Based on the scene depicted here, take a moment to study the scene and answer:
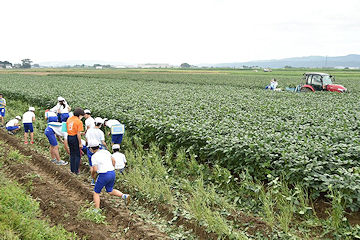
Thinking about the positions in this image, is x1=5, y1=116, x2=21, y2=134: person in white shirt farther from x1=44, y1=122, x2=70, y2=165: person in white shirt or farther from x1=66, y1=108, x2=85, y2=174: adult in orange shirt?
x1=66, y1=108, x2=85, y2=174: adult in orange shirt

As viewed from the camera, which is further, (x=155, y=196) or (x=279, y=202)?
(x=155, y=196)

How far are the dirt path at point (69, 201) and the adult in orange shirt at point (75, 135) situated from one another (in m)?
0.37

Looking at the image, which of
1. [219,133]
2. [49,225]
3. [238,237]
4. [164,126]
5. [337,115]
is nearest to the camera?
[238,237]

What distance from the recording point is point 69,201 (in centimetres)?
676

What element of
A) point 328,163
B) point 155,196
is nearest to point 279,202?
point 328,163

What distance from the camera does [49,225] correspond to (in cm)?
566

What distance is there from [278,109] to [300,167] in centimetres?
778

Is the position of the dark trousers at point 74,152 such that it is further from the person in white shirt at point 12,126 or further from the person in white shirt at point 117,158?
the person in white shirt at point 12,126

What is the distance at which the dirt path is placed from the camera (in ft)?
18.3

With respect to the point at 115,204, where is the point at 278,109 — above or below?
above

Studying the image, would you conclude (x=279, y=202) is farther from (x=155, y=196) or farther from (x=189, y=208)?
(x=155, y=196)

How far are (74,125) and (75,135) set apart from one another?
336mm

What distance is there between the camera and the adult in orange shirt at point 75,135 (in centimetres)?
848

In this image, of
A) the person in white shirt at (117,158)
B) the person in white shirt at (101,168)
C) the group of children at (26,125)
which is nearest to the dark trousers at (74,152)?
the person in white shirt at (117,158)
